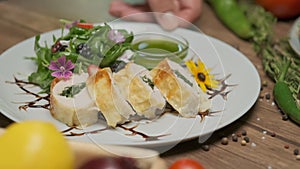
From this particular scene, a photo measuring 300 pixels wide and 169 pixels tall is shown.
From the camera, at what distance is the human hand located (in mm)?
1765

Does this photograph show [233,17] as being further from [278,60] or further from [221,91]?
[221,91]

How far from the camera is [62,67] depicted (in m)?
1.37

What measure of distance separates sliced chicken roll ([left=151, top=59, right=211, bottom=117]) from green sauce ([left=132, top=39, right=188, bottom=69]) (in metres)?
0.12

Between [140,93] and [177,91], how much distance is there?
0.09m

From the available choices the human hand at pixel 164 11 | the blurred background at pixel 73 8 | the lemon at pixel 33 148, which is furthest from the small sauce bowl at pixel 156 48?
the lemon at pixel 33 148

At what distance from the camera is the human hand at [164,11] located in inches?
69.5

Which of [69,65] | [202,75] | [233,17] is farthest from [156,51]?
[233,17]

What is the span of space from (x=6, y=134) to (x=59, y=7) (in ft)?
4.45

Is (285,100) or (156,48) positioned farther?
(156,48)

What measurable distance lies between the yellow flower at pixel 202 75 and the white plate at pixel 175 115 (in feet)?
0.12

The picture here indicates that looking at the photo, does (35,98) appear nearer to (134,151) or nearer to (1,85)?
(1,85)

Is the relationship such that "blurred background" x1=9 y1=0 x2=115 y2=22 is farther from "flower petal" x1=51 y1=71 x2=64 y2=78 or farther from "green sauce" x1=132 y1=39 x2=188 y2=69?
"flower petal" x1=51 y1=71 x2=64 y2=78

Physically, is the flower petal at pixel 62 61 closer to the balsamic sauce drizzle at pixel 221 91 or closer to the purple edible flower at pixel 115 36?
the purple edible flower at pixel 115 36

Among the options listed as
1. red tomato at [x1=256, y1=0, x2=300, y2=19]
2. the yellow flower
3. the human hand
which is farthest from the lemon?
red tomato at [x1=256, y1=0, x2=300, y2=19]
